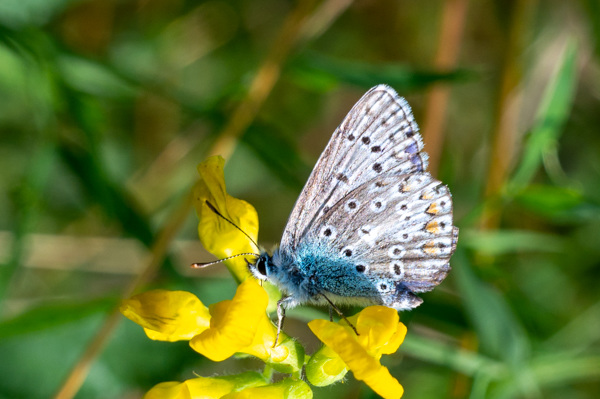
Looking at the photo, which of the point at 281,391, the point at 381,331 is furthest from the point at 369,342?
the point at 281,391

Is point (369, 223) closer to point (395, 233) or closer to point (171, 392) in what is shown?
point (395, 233)

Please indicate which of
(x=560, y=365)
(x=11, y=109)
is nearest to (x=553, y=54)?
(x=560, y=365)

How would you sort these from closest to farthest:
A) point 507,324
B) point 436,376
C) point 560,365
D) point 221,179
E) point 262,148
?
1. point 221,179
2. point 507,324
3. point 560,365
4. point 262,148
5. point 436,376

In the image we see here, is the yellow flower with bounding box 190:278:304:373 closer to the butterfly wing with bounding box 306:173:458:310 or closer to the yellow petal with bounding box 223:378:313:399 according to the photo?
the yellow petal with bounding box 223:378:313:399

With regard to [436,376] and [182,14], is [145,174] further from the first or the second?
[436,376]

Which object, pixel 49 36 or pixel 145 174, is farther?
pixel 145 174

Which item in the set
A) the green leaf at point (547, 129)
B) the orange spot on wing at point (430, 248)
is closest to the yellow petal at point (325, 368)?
the orange spot on wing at point (430, 248)
